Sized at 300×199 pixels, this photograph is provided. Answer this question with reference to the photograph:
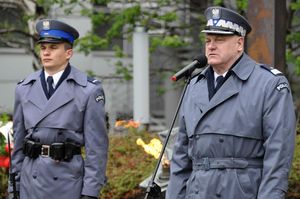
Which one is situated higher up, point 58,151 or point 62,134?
point 62,134

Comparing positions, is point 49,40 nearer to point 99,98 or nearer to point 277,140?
point 99,98

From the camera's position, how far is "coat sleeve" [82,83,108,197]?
577 centimetres

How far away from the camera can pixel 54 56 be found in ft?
19.4

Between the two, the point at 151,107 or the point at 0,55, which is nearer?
the point at 0,55

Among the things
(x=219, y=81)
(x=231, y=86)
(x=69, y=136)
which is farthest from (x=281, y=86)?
(x=69, y=136)

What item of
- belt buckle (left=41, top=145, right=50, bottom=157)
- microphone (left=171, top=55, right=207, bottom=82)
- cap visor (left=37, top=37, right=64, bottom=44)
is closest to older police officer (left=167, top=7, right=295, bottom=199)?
microphone (left=171, top=55, right=207, bottom=82)

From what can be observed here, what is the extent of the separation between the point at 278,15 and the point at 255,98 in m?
2.92

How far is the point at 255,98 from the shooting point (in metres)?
4.76

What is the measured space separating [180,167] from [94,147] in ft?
2.78

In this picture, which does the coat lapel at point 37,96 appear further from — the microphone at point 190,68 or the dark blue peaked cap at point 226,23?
the dark blue peaked cap at point 226,23

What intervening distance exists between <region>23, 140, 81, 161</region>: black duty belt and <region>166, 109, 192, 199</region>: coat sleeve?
93cm

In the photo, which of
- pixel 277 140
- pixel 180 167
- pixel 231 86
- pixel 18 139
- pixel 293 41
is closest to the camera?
pixel 277 140

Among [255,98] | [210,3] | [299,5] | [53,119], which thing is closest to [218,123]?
[255,98]

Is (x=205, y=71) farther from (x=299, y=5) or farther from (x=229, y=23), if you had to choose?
(x=299, y=5)
